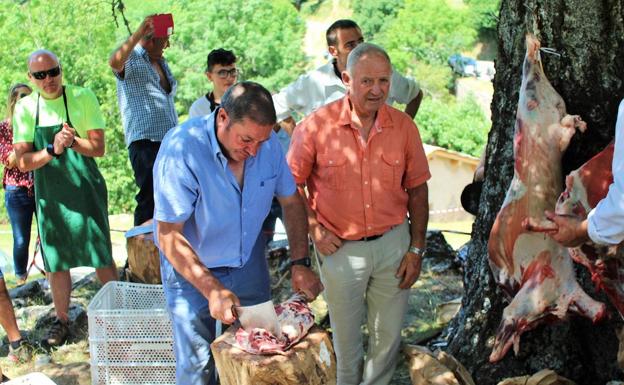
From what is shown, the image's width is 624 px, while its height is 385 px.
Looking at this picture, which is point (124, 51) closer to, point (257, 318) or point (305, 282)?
point (305, 282)

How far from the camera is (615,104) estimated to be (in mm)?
4160

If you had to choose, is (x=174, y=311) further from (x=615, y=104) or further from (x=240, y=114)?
(x=615, y=104)

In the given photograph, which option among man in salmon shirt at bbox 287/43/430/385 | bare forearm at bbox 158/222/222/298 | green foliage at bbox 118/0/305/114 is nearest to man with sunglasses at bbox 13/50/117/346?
man in salmon shirt at bbox 287/43/430/385

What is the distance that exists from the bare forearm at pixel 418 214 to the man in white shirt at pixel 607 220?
1237 millimetres

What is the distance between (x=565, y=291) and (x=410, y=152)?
3.86 ft

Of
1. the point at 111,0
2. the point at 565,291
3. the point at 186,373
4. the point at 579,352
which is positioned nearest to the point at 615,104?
the point at 565,291

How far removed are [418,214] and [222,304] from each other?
1.50 m

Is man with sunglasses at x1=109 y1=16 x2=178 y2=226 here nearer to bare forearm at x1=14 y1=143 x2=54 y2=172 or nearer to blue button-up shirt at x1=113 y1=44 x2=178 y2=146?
blue button-up shirt at x1=113 y1=44 x2=178 y2=146

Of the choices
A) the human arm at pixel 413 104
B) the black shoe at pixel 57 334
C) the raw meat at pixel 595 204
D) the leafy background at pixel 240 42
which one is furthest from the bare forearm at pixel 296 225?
the leafy background at pixel 240 42

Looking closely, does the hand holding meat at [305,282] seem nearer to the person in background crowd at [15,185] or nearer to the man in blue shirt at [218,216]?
the man in blue shirt at [218,216]

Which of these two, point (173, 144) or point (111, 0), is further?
point (111, 0)

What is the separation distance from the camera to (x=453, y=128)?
57.4 meters

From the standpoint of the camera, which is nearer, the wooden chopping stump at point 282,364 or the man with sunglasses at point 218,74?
the wooden chopping stump at point 282,364

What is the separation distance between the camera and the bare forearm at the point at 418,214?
4770 mm
